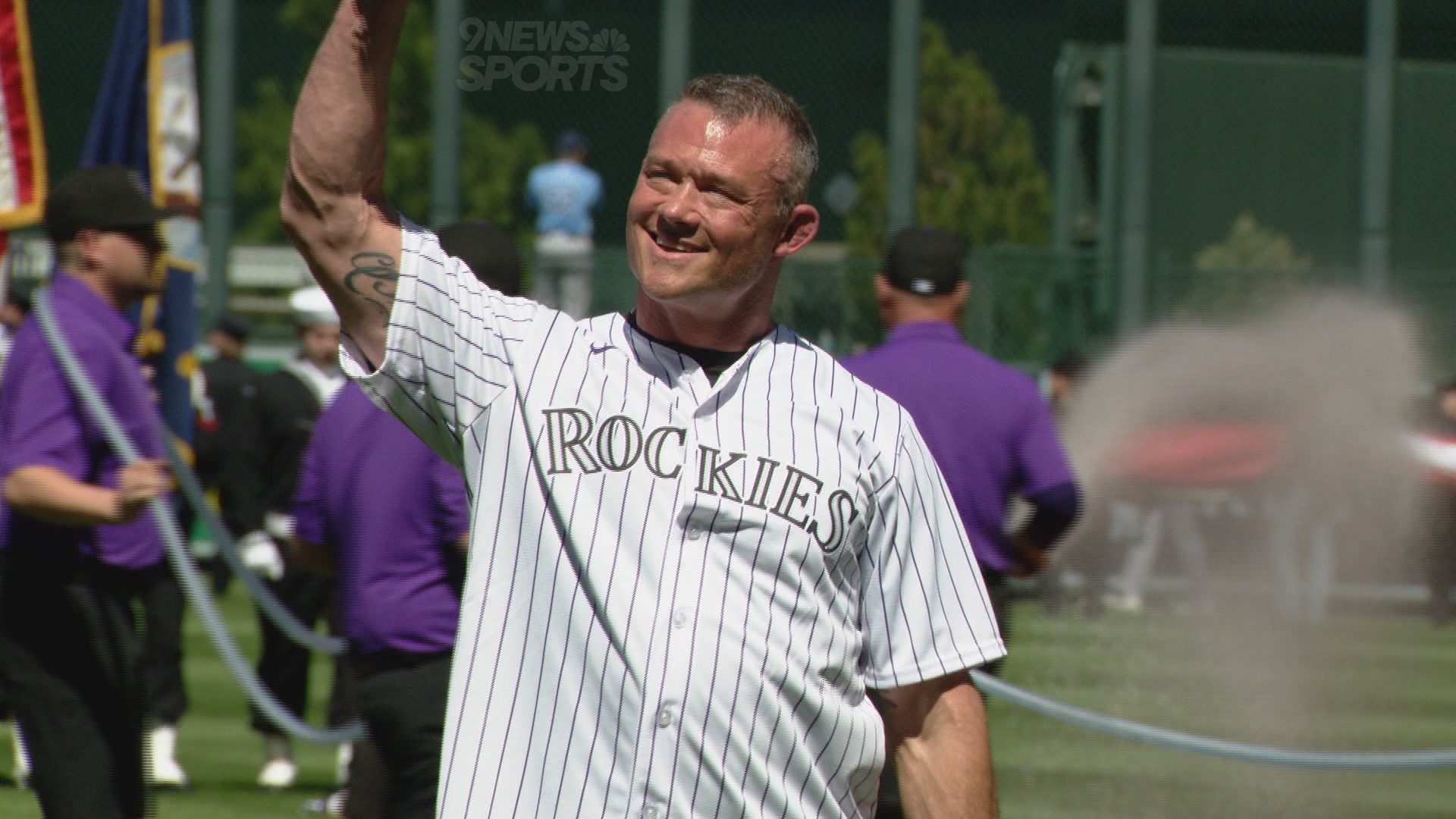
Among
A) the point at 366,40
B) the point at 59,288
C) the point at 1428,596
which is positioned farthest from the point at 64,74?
the point at 366,40

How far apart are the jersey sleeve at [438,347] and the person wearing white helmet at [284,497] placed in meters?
5.52

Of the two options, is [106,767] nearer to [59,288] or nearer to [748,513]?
[59,288]

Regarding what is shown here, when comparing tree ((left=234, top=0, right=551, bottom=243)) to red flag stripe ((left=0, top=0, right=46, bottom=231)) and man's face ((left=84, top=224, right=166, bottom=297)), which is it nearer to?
red flag stripe ((left=0, top=0, right=46, bottom=231))

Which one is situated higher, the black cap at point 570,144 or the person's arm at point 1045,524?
the black cap at point 570,144

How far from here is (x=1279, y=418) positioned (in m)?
18.1

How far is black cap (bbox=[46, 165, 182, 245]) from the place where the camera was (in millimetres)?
5734

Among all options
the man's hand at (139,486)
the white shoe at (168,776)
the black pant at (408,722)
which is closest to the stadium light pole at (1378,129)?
the white shoe at (168,776)

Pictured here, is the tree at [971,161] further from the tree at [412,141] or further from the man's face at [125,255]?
the man's face at [125,255]

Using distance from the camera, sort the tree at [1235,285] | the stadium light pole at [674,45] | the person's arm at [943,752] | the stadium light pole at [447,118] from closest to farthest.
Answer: the person's arm at [943,752], the tree at [1235,285], the stadium light pole at [447,118], the stadium light pole at [674,45]

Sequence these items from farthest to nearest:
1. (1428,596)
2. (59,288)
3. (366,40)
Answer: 1. (1428,596)
2. (59,288)
3. (366,40)

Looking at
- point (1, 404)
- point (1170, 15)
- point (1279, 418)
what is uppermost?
point (1170, 15)

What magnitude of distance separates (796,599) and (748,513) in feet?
0.43

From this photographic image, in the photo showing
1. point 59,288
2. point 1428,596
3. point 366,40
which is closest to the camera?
point 366,40

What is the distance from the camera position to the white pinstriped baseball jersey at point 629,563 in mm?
2750
